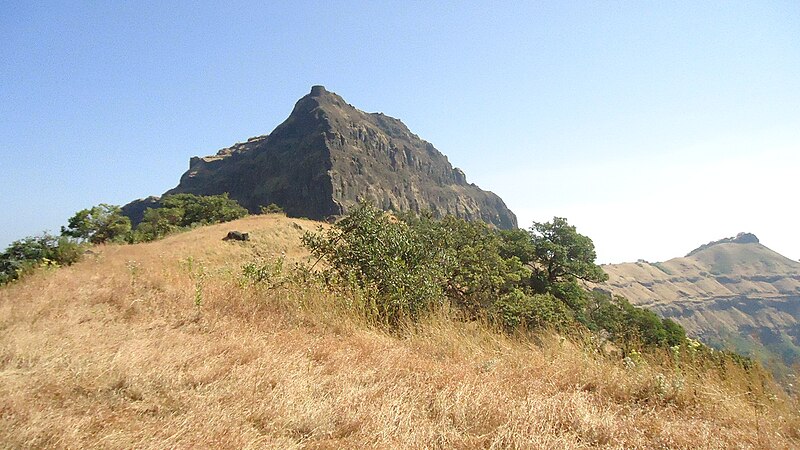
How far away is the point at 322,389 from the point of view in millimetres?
3178

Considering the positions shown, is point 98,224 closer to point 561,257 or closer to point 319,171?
point 561,257

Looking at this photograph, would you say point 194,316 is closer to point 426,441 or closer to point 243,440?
point 243,440

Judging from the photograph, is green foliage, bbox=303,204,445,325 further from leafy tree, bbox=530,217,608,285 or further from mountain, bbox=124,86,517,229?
mountain, bbox=124,86,517,229

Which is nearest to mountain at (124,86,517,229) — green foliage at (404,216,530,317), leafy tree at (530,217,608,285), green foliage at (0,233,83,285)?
leafy tree at (530,217,608,285)

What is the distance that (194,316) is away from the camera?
16.3 feet

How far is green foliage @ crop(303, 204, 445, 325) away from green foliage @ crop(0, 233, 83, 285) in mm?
7545

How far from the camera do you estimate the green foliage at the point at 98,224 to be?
27.9m

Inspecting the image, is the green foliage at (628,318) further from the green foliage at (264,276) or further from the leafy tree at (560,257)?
the green foliage at (264,276)

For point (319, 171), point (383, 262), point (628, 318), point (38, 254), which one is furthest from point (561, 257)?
point (319, 171)

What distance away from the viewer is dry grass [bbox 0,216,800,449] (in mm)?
2500

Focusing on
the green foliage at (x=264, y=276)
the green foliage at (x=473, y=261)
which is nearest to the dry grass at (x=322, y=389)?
the green foliage at (x=264, y=276)

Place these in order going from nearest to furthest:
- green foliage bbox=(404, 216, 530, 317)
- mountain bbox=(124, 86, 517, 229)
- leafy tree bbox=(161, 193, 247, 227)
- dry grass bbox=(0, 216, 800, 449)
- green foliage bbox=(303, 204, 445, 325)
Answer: dry grass bbox=(0, 216, 800, 449)
green foliage bbox=(303, 204, 445, 325)
green foliage bbox=(404, 216, 530, 317)
leafy tree bbox=(161, 193, 247, 227)
mountain bbox=(124, 86, 517, 229)

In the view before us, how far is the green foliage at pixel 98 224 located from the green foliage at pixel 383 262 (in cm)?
2681

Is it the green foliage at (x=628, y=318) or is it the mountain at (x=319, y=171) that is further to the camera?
the mountain at (x=319, y=171)
